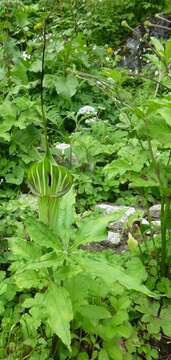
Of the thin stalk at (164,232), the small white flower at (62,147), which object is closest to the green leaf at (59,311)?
the thin stalk at (164,232)

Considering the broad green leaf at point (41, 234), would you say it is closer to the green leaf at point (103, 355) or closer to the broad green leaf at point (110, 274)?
the broad green leaf at point (110, 274)

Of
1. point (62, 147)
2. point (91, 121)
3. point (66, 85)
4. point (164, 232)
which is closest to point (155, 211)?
point (62, 147)

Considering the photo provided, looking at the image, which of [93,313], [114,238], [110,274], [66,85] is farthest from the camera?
[66,85]

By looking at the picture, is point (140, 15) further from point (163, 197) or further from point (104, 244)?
point (163, 197)

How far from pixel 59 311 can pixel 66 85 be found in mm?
3471

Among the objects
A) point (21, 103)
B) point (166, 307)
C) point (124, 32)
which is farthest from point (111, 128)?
point (124, 32)

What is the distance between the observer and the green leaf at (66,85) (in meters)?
4.78

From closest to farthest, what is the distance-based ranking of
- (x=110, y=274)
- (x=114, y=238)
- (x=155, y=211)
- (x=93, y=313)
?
(x=110, y=274)
(x=93, y=313)
(x=114, y=238)
(x=155, y=211)

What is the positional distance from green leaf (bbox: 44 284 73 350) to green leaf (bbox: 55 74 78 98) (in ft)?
10.7

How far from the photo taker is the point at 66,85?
4836 millimetres

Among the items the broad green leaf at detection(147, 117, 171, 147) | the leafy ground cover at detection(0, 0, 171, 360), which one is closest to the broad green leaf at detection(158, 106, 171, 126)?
the leafy ground cover at detection(0, 0, 171, 360)

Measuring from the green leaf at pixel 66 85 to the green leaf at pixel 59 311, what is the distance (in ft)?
10.7

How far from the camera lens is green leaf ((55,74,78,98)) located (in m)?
4.78

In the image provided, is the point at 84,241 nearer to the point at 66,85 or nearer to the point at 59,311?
the point at 59,311
